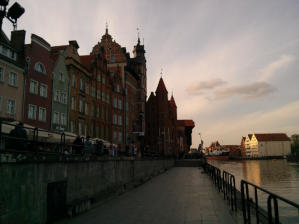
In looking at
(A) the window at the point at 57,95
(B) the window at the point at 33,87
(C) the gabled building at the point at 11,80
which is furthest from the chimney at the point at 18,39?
(A) the window at the point at 57,95

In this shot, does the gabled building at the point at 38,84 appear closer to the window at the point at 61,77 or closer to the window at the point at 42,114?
the window at the point at 42,114

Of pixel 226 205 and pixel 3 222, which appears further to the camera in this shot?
pixel 226 205

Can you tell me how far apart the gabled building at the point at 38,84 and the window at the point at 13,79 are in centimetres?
117

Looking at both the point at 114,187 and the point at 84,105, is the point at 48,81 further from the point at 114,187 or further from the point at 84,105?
the point at 114,187

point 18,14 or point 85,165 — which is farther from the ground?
point 18,14

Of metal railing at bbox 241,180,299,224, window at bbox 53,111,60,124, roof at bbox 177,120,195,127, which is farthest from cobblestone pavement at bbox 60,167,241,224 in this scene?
roof at bbox 177,120,195,127

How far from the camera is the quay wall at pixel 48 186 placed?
7.03 metres

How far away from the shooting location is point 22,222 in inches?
294

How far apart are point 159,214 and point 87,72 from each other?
1181 inches

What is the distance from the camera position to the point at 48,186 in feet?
29.4

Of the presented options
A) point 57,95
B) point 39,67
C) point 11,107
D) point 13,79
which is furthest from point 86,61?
point 11,107

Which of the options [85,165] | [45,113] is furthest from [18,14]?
[45,113]

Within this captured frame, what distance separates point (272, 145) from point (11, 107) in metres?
166

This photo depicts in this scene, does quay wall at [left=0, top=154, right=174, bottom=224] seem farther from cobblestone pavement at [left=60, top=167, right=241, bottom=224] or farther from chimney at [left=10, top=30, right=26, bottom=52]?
chimney at [left=10, top=30, right=26, bottom=52]
